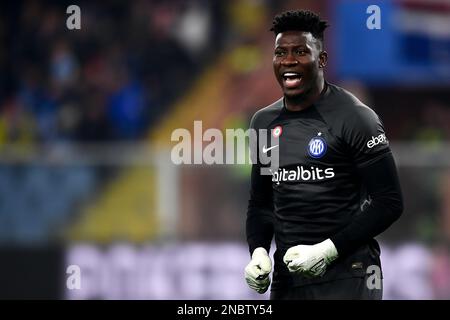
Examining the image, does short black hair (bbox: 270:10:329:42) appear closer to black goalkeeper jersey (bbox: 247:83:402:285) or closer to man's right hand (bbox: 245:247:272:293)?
black goalkeeper jersey (bbox: 247:83:402:285)

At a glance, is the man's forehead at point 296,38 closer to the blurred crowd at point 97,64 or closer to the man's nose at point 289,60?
the man's nose at point 289,60

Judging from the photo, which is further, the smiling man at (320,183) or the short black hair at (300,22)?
the short black hair at (300,22)

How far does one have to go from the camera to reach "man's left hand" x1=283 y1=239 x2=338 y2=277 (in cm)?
569

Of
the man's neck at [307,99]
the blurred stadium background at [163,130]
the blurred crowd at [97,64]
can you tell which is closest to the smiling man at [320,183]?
the man's neck at [307,99]

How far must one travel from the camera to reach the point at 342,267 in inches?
231

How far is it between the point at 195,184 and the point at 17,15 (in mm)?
5937

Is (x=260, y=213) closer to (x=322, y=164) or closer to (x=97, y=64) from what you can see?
(x=322, y=164)

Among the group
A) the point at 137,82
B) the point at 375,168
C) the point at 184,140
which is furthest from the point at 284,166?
the point at 137,82

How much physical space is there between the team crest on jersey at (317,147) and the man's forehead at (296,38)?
1.71 feet

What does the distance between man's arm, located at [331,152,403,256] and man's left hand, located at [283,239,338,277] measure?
0.05 metres

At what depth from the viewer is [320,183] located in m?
5.88

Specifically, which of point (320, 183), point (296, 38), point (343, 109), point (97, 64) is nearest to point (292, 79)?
point (296, 38)

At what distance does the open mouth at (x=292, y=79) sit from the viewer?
19.1 feet

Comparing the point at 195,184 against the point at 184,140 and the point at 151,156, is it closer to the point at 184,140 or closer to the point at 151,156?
the point at 151,156
